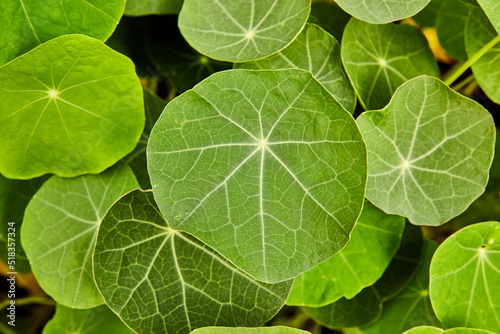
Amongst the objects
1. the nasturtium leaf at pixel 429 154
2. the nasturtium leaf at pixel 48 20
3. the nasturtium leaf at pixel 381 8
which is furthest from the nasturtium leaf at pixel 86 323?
the nasturtium leaf at pixel 381 8

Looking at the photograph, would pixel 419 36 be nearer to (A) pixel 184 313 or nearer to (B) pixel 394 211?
(B) pixel 394 211

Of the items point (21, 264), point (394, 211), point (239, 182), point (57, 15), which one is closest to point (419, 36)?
point (394, 211)

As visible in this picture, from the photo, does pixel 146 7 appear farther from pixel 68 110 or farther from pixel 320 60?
pixel 320 60

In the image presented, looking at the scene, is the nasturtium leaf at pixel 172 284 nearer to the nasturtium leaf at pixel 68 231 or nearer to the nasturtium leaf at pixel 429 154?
the nasturtium leaf at pixel 68 231

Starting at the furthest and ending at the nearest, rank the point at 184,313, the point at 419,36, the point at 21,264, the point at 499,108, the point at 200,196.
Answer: the point at 499,108 < the point at 21,264 < the point at 419,36 < the point at 184,313 < the point at 200,196

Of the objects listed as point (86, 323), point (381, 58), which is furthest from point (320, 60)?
point (86, 323)

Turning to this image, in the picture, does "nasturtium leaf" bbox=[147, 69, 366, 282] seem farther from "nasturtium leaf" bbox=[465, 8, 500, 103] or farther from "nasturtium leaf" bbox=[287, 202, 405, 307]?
"nasturtium leaf" bbox=[465, 8, 500, 103]
